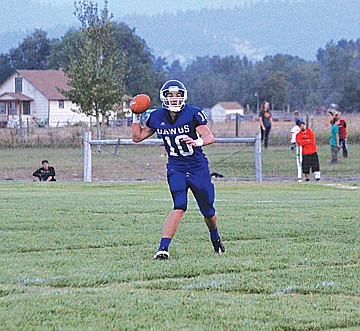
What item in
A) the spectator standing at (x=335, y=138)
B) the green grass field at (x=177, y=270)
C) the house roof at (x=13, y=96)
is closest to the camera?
the green grass field at (x=177, y=270)

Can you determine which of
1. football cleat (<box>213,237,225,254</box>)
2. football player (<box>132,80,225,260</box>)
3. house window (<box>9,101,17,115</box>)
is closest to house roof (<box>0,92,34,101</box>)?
house window (<box>9,101,17,115</box>)

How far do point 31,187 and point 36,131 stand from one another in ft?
64.6

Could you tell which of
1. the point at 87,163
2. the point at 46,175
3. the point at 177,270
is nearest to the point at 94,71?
the point at 46,175

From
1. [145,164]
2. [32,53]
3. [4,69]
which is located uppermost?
[32,53]

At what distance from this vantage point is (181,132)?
8273 millimetres

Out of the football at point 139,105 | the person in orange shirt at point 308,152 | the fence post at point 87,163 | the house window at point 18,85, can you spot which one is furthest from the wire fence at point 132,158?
the house window at point 18,85

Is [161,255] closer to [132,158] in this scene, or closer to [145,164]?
A: [145,164]

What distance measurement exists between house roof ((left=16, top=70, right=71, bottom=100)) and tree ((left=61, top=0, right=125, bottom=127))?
34.6 meters

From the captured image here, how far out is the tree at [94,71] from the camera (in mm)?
36500

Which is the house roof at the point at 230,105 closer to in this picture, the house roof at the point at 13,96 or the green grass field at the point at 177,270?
the house roof at the point at 13,96

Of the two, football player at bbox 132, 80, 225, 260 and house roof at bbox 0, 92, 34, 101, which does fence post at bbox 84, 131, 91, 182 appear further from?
house roof at bbox 0, 92, 34, 101

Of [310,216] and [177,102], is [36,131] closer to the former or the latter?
[310,216]

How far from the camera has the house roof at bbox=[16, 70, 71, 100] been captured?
73.8 metres

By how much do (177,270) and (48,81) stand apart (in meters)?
69.3
